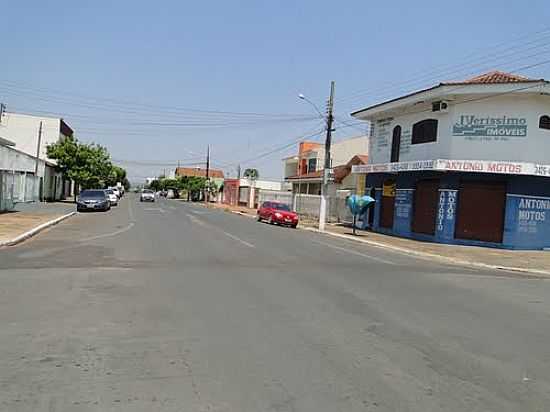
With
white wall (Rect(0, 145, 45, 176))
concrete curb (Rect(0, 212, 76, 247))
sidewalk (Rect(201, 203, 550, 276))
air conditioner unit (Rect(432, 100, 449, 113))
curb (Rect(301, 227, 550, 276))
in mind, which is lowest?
concrete curb (Rect(0, 212, 76, 247))

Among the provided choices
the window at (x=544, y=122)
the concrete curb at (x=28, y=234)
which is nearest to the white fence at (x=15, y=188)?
the concrete curb at (x=28, y=234)

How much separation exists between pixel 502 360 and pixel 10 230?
60.6 feet

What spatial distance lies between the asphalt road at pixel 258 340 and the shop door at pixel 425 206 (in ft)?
52.9

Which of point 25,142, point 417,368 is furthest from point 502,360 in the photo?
point 25,142

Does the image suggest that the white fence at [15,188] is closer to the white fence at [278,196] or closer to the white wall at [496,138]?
the white wall at [496,138]

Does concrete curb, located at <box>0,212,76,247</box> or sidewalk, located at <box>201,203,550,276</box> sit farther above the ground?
sidewalk, located at <box>201,203,550,276</box>

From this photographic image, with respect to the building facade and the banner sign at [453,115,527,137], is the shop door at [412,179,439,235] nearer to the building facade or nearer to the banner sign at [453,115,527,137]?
the building facade

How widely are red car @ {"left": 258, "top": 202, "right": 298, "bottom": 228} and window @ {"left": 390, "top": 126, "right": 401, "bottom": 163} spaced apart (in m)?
7.42

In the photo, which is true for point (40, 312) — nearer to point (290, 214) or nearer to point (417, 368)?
point (417, 368)

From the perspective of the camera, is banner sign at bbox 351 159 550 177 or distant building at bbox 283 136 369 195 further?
distant building at bbox 283 136 369 195

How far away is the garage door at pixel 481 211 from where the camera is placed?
2806cm

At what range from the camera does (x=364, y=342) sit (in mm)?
7344

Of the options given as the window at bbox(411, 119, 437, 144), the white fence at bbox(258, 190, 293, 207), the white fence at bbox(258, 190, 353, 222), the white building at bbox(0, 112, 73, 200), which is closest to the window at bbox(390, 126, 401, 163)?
the window at bbox(411, 119, 437, 144)

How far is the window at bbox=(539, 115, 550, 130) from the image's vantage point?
27719 millimetres
